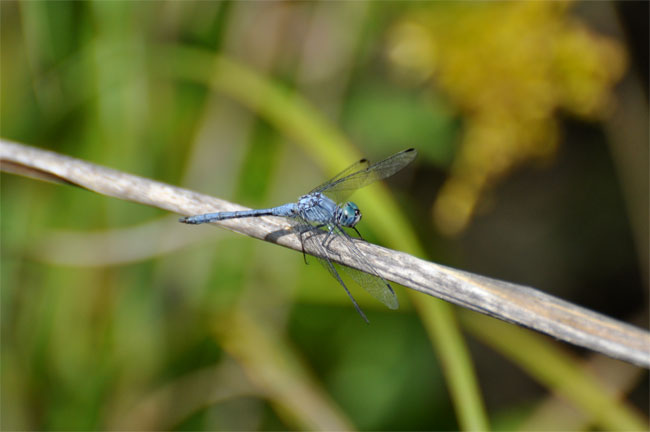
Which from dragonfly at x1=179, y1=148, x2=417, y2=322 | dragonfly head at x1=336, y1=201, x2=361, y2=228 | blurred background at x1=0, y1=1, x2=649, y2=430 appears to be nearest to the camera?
dragonfly at x1=179, y1=148, x2=417, y2=322

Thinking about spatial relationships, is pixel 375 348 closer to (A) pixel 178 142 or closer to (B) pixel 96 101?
(A) pixel 178 142

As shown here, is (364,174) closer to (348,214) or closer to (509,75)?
(348,214)

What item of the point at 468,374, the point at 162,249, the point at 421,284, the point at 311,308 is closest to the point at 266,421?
the point at 311,308

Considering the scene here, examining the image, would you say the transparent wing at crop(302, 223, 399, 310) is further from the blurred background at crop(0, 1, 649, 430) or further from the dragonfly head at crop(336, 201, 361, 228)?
Result: the blurred background at crop(0, 1, 649, 430)

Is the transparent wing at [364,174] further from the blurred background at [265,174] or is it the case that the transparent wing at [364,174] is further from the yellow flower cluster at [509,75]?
the yellow flower cluster at [509,75]

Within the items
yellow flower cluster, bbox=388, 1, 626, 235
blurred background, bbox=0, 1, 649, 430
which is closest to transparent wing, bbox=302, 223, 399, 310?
blurred background, bbox=0, 1, 649, 430

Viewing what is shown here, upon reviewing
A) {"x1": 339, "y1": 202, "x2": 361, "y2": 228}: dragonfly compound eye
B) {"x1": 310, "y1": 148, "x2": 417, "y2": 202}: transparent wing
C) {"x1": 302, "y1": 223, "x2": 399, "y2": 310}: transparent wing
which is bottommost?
{"x1": 302, "y1": 223, "x2": 399, "y2": 310}: transparent wing

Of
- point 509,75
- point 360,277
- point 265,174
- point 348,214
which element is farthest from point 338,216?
point 509,75

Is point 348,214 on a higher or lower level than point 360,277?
higher
